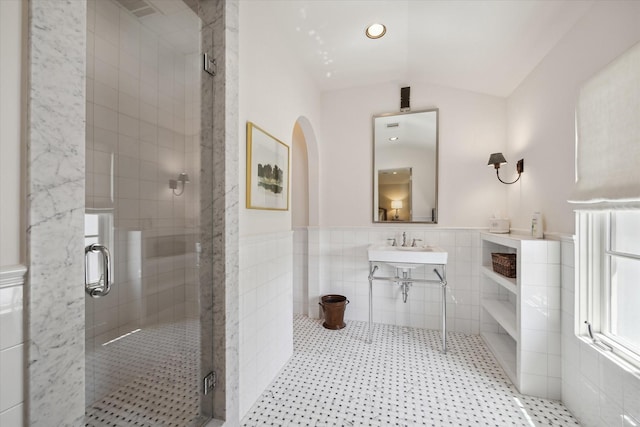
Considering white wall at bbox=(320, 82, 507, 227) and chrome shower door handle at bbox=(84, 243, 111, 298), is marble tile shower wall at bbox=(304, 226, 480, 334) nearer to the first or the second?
white wall at bbox=(320, 82, 507, 227)

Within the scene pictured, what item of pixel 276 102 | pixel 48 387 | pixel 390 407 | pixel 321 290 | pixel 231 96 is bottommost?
pixel 390 407

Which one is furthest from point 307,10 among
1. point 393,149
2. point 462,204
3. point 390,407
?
point 390,407

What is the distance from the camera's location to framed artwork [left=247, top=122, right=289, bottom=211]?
5.77 feet

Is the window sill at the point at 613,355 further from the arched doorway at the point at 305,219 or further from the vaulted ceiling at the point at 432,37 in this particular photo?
the arched doorway at the point at 305,219

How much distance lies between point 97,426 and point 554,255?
2.60 m

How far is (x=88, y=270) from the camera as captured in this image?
4.01 feet

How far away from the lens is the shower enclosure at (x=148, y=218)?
4.16 ft

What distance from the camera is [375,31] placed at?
2152mm

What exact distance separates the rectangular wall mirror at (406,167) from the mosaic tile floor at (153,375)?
2226 mm

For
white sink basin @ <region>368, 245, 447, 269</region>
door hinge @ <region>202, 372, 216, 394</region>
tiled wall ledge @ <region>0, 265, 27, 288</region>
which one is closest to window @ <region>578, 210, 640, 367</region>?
white sink basin @ <region>368, 245, 447, 269</region>

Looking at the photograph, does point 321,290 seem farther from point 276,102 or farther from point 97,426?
point 97,426

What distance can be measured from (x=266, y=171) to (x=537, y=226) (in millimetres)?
2043

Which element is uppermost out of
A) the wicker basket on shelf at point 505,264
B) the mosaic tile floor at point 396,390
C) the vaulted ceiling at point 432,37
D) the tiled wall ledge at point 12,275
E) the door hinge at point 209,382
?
the vaulted ceiling at point 432,37

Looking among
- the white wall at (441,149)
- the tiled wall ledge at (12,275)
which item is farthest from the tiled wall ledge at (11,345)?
the white wall at (441,149)
